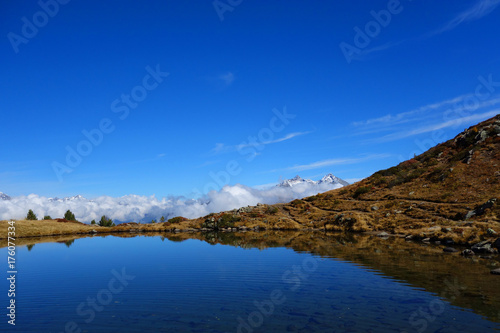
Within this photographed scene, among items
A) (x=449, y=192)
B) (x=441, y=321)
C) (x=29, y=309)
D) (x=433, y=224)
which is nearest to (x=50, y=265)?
(x=29, y=309)

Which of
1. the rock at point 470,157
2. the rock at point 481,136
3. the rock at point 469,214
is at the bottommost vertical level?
the rock at point 469,214

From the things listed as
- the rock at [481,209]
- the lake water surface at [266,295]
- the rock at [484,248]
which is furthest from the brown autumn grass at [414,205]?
the lake water surface at [266,295]

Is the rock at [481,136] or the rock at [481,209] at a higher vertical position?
the rock at [481,136]

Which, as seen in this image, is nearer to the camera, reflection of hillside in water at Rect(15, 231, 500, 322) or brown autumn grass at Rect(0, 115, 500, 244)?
reflection of hillside in water at Rect(15, 231, 500, 322)

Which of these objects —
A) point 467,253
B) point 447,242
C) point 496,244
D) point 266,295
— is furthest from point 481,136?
point 266,295

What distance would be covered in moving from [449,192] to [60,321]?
84456mm

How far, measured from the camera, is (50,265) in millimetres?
40875

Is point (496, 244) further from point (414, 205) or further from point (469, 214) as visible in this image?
point (414, 205)

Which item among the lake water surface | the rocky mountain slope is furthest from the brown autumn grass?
the lake water surface

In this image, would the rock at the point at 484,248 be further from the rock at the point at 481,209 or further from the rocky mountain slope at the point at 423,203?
the rock at the point at 481,209

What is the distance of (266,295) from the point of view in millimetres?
24656

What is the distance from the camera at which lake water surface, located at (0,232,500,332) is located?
18.2m

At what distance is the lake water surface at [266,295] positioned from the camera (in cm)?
1825

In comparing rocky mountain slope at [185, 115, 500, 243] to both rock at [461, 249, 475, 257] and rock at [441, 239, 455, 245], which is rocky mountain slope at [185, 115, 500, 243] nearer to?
rock at [441, 239, 455, 245]
